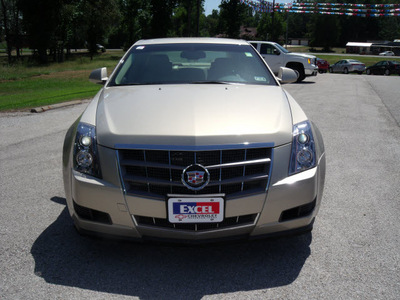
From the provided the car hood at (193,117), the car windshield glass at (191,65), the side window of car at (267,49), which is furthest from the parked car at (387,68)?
the car hood at (193,117)

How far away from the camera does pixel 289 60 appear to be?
19938 millimetres

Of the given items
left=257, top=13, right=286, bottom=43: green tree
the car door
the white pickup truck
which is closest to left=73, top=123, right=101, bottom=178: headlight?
the white pickup truck

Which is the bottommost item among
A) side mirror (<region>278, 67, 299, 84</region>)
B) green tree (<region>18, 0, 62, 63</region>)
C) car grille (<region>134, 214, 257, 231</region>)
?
car grille (<region>134, 214, 257, 231</region>)

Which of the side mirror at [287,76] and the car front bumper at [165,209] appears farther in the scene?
the side mirror at [287,76]

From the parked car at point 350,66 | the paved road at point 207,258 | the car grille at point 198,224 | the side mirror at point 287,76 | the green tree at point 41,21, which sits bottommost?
the parked car at point 350,66

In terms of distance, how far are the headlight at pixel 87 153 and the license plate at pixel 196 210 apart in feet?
1.84

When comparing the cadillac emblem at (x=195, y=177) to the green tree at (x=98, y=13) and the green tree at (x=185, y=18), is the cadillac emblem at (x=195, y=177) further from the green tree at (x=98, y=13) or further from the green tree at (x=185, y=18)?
→ the green tree at (x=185, y=18)

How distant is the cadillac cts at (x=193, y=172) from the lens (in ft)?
8.46

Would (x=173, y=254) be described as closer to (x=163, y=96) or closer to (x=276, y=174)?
(x=276, y=174)

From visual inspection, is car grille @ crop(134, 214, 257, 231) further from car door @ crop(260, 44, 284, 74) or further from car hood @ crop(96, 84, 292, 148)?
car door @ crop(260, 44, 284, 74)

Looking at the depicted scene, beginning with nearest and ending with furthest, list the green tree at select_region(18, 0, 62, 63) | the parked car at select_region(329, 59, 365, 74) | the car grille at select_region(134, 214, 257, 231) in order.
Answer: the car grille at select_region(134, 214, 257, 231) → the parked car at select_region(329, 59, 365, 74) → the green tree at select_region(18, 0, 62, 63)

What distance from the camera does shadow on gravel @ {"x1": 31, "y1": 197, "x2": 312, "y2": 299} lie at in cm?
261

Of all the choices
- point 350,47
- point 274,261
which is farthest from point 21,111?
point 350,47

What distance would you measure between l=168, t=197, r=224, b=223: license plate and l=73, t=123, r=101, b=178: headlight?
0.56m
